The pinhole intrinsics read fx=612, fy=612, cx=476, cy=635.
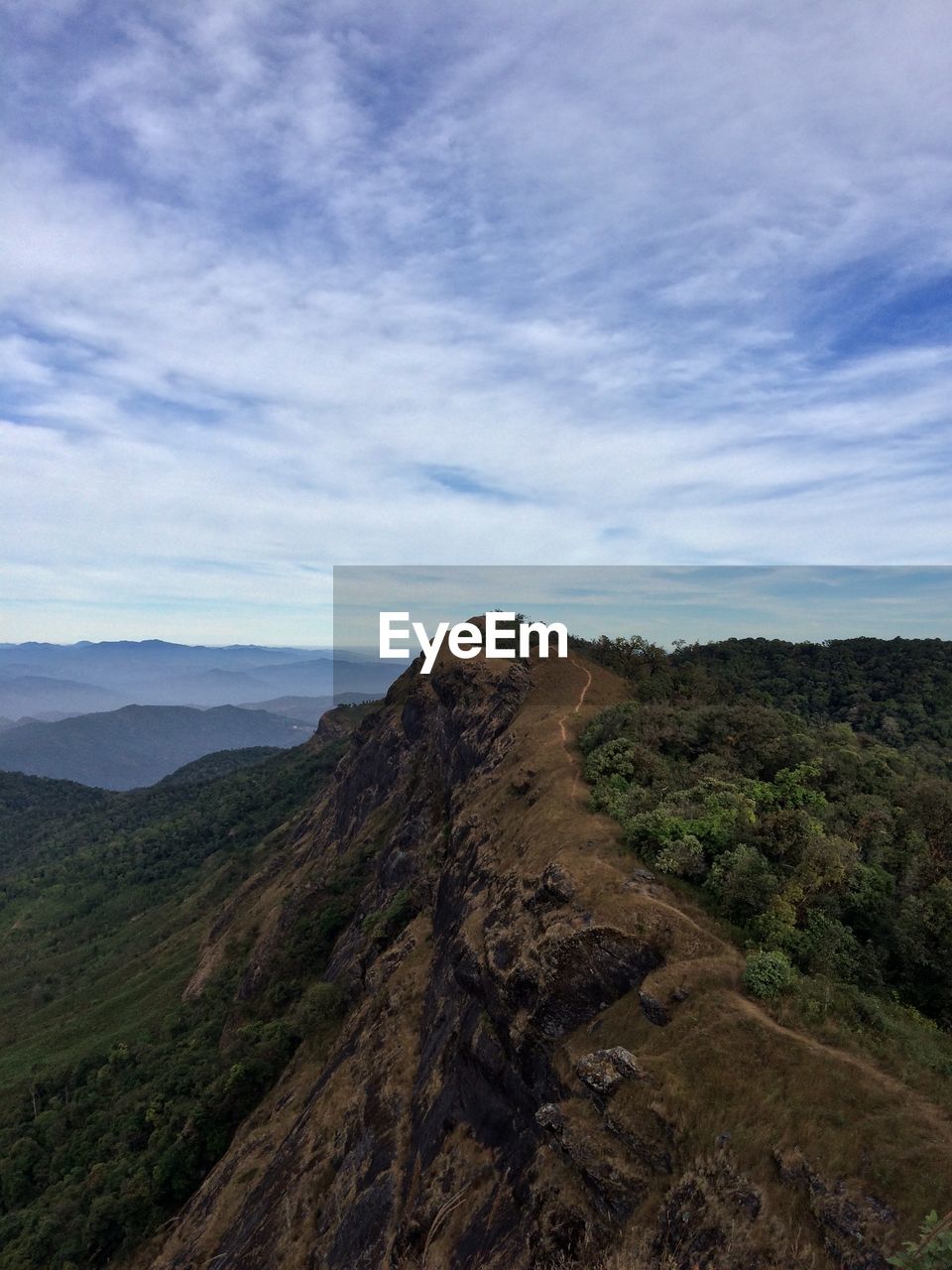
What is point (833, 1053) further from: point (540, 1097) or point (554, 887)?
point (554, 887)

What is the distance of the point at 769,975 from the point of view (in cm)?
1711

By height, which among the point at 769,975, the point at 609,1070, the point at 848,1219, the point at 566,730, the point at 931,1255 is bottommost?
the point at 609,1070

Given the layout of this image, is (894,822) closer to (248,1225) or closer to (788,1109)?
(788,1109)

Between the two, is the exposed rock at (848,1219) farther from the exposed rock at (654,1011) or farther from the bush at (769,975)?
the exposed rock at (654,1011)

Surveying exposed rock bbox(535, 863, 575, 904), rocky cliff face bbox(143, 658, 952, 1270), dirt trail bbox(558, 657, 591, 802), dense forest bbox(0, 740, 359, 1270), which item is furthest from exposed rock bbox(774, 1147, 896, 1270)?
dense forest bbox(0, 740, 359, 1270)

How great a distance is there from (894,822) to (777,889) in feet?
26.0

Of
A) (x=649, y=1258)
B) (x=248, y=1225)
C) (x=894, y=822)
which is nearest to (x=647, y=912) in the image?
(x=649, y=1258)

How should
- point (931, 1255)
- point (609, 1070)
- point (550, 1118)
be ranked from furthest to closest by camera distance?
point (550, 1118)
point (609, 1070)
point (931, 1255)

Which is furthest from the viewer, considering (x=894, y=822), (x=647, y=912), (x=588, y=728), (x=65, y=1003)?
(x=65, y=1003)

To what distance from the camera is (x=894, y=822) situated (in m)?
24.4

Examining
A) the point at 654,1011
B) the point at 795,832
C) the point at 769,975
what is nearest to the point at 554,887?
the point at 654,1011

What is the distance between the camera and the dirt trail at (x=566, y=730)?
32625mm

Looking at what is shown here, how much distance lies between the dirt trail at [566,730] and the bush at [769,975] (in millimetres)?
13466

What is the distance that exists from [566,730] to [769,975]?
78.1ft
